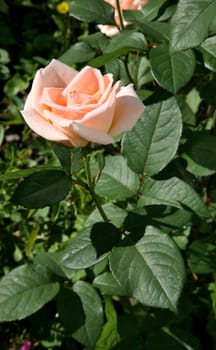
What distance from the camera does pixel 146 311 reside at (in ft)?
4.45

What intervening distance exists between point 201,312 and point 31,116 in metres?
0.90

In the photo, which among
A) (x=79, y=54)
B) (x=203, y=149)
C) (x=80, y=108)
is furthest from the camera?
(x=79, y=54)

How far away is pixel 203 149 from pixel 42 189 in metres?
0.35

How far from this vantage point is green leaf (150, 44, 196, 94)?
101cm

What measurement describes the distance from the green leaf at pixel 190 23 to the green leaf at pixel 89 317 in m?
0.49

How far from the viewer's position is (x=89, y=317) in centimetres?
112

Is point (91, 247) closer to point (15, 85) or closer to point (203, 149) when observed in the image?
point (203, 149)

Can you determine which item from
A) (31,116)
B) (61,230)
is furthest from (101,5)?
(61,230)

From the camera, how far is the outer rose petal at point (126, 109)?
85cm

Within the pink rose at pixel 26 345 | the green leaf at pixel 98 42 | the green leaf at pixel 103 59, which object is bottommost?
the pink rose at pixel 26 345

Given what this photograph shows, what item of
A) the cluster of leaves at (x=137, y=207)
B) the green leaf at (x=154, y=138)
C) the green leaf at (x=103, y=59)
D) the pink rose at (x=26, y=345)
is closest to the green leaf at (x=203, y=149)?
the cluster of leaves at (x=137, y=207)

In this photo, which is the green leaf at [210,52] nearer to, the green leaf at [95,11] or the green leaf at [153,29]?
the green leaf at [153,29]

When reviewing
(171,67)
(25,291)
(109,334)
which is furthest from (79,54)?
(109,334)

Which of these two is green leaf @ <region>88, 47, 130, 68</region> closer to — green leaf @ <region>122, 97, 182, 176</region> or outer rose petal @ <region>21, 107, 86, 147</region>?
green leaf @ <region>122, 97, 182, 176</region>
